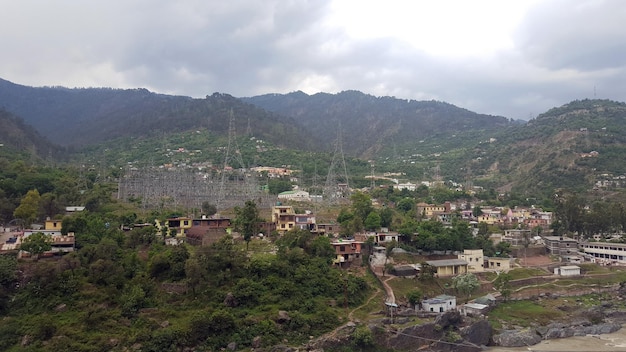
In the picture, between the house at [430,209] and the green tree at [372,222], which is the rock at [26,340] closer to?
the green tree at [372,222]

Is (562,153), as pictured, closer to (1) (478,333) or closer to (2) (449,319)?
(1) (478,333)

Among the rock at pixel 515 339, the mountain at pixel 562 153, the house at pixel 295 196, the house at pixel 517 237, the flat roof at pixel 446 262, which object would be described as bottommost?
the rock at pixel 515 339

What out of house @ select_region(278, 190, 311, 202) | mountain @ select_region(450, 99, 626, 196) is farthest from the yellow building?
mountain @ select_region(450, 99, 626, 196)

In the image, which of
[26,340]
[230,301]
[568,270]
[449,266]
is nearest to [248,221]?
[230,301]

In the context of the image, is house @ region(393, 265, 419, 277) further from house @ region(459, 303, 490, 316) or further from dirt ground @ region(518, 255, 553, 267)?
dirt ground @ region(518, 255, 553, 267)

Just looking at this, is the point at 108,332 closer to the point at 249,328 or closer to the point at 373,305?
the point at 249,328

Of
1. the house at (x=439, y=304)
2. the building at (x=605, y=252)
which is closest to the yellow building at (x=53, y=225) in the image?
the house at (x=439, y=304)

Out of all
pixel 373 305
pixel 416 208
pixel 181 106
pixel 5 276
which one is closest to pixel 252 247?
pixel 373 305
